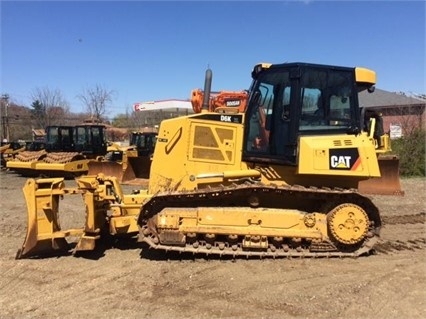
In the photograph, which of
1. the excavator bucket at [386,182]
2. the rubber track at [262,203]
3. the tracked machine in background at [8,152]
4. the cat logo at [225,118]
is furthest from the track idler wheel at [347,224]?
the tracked machine in background at [8,152]

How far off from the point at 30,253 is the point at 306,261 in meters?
3.96

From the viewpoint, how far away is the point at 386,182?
11.2m

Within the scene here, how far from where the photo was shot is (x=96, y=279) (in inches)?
214

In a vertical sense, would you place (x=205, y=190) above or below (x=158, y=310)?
above

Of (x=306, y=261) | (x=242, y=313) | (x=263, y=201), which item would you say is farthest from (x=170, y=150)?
(x=242, y=313)

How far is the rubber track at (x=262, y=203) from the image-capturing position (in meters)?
5.99

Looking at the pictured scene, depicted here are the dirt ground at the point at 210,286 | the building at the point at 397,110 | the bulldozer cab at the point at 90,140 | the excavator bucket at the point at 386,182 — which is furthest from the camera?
the building at the point at 397,110

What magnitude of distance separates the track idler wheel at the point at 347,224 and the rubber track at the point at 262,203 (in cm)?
14

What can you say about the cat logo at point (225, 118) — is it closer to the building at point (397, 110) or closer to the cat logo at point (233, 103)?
the cat logo at point (233, 103)

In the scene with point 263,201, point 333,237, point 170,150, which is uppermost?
point 170,150

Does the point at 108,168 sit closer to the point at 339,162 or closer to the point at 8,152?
the point at 339,162

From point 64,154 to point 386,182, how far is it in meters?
13.3

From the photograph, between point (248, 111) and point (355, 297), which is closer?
point (355, 297)

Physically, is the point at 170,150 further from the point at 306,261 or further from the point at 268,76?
the point at 306,261
